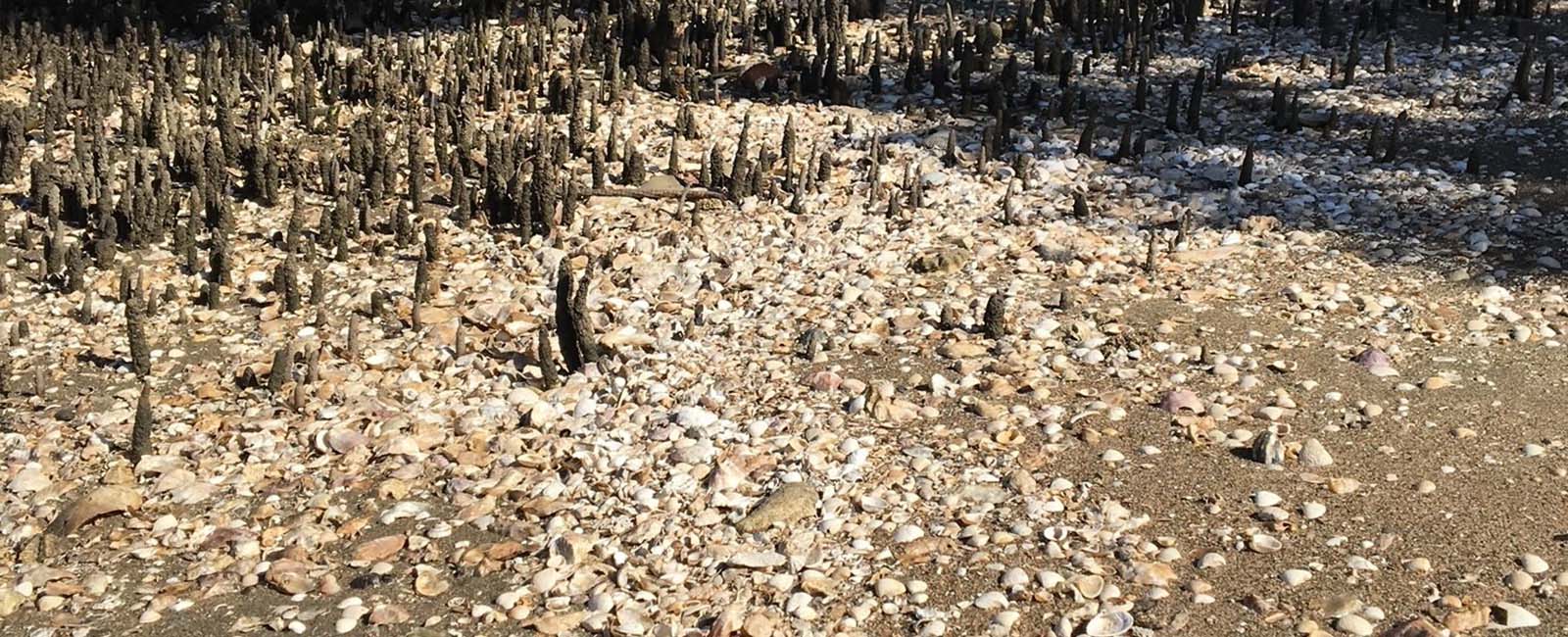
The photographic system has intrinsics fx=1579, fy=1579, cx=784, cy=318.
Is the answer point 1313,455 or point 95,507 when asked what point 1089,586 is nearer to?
point 1313,455

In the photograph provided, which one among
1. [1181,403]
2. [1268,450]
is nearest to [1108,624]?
[1268,450]

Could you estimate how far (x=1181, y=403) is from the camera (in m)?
7.82

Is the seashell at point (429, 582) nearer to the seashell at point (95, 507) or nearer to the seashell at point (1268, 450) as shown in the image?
the seashell at point (95, 507)

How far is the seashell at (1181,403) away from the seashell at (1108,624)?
1.94 meters

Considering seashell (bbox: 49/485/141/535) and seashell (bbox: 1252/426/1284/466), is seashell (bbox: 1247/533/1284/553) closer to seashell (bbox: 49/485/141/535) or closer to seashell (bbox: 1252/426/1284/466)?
seashell (bbox: 1252/426/1284/466)

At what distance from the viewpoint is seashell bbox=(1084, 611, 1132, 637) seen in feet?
19.6

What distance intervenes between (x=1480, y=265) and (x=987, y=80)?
4905 millimetres

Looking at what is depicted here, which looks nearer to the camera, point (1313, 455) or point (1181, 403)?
point (1313, 455)

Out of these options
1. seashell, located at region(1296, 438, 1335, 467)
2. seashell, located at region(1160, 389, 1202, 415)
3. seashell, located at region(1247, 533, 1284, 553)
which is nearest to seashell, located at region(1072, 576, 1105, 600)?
seashell, located at region(1247, 533, 1284, 553)

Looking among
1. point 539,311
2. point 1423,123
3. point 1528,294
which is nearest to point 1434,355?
point 1528,294

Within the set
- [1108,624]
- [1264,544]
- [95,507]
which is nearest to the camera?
[1108,624]

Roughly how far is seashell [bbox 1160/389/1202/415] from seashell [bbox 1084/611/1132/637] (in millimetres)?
1941

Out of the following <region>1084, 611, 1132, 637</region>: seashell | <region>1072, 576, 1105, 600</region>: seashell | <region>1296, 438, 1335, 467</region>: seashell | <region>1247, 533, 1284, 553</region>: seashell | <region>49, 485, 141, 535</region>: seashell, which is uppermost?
<region>1296, 438, 1335, 467</region>: seashell

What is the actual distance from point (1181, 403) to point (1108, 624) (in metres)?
2.09
